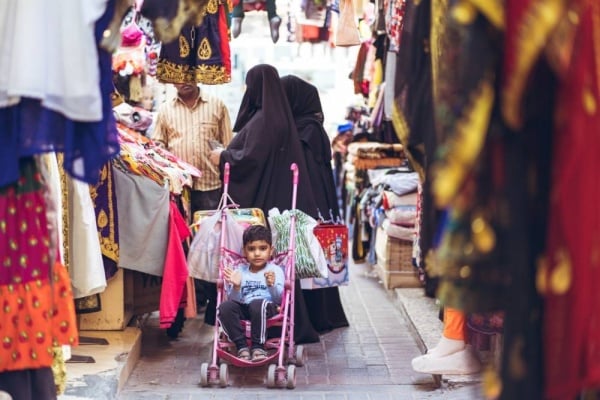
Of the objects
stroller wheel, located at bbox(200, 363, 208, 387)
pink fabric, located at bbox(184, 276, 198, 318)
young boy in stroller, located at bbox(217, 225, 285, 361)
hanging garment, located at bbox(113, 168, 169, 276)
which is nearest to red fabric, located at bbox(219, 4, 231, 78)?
hanging garment, located at bbox(113, 168, 169, 276)

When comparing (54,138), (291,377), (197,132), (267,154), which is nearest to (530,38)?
(54,138)

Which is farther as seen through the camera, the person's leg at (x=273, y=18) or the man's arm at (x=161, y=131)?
the person's leg at (x=273, y=18)

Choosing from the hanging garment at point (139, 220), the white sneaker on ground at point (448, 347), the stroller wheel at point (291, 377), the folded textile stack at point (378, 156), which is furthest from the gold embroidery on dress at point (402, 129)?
the folded textile stack at point (378, 156)

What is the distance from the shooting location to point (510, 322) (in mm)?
2516

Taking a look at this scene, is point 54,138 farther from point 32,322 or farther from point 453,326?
point 453,326

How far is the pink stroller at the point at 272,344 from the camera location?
6.68m

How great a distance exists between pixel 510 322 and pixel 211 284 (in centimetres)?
558

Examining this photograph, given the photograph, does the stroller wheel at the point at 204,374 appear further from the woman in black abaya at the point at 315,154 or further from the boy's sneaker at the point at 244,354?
the woman in black abaya at the point at 315,154

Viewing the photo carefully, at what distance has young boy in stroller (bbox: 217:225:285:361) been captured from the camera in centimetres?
678

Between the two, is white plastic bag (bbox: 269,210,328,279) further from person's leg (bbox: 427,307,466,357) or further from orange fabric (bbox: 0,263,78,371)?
orange fabric (bbox: 0,263,78,371)

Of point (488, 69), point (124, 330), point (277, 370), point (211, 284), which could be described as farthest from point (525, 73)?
point (211, 284)

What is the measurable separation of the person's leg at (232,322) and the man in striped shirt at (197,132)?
1.73 m

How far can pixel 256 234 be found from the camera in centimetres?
693

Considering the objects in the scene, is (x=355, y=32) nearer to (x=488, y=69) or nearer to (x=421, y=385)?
(x=421, y=385)
